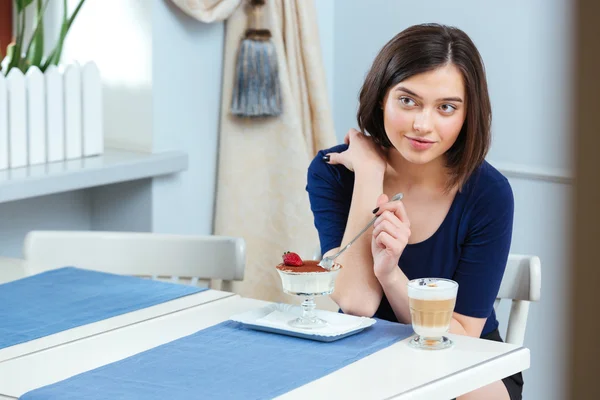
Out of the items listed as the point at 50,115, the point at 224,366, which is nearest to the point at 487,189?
the point at 224,366

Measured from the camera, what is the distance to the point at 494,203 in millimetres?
1511

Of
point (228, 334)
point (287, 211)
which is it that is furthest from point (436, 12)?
point (228, 334)

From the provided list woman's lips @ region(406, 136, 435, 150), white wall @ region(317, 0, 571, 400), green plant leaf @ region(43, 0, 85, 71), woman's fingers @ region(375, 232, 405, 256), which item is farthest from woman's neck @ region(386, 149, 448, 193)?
green plant leaf @ region(43, 0, 85, 71)

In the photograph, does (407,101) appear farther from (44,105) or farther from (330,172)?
(44,105)

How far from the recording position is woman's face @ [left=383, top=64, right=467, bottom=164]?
4.80ft

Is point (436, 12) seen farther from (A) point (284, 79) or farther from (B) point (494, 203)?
(B) point (494, 203)

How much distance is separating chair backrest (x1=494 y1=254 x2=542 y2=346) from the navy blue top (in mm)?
48

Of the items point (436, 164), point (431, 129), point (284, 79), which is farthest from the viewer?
point (284, 79)

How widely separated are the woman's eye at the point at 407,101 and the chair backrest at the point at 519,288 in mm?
367

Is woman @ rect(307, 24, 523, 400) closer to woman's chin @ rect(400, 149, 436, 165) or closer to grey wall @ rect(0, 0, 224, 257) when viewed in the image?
woman's chin @ rect(400, 149, 436, 165)

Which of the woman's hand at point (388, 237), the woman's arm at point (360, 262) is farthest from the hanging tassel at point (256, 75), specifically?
the woman's hand at point (388, 237)

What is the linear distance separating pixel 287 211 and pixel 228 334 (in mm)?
1303

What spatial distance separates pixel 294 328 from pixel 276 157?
136 cm

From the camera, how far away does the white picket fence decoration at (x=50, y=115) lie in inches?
85.8
